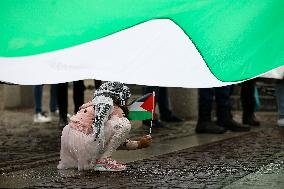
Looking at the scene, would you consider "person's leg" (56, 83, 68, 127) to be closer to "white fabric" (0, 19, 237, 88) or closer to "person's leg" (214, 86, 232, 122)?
"person's leg" (214, 86, 232, 122)

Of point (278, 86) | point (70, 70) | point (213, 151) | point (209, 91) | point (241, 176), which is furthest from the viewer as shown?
point (278, 86)

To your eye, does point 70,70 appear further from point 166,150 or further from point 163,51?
point 166,150

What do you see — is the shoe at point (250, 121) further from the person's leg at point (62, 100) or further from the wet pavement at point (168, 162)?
the person's leg at point (62, 100)

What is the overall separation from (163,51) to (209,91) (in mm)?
3792

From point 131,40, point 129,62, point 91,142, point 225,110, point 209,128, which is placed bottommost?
point 209,128

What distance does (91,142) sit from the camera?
532 cm

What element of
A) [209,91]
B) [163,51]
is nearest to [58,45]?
[163,51]

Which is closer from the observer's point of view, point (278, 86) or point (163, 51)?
point (163, 51)

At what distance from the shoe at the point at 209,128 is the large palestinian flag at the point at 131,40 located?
3.54 meters

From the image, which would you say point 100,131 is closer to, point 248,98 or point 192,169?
point 192,169

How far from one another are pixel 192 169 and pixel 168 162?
50 centimetres

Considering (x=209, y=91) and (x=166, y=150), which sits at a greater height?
(x=209, y=91)

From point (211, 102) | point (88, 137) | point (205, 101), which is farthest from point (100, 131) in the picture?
point (211, 102)

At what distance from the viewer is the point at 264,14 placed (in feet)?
16.8
